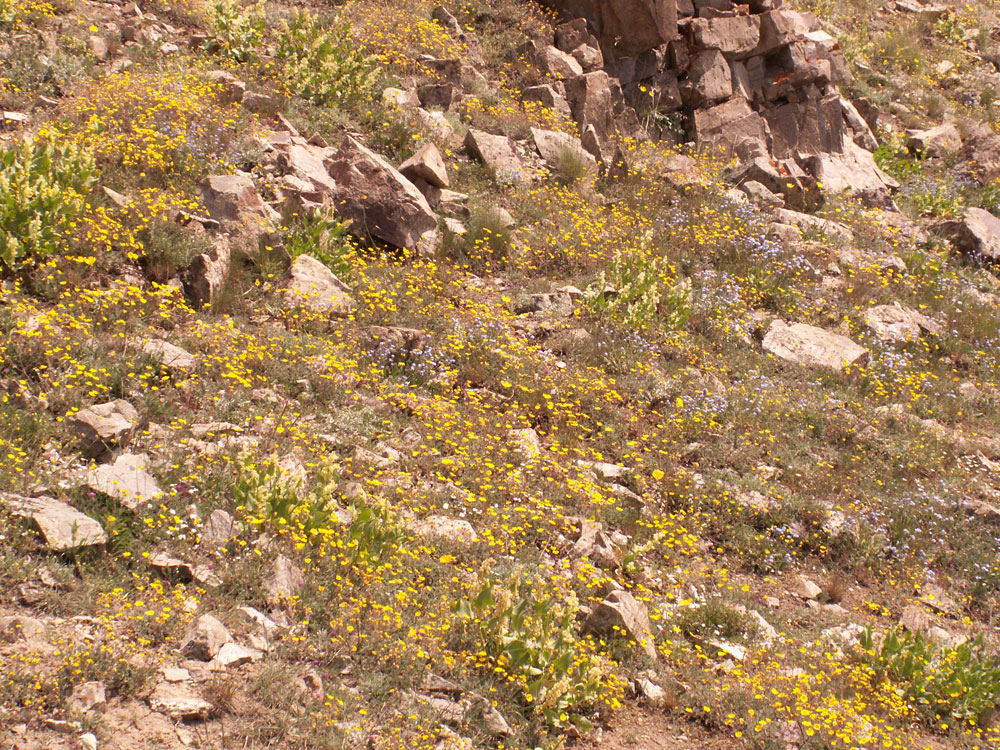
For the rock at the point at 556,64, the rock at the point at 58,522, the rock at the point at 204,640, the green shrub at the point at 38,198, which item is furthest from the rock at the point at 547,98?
the rock at the point at 204,640

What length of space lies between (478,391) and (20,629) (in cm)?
440

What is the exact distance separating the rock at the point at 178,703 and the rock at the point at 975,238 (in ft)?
42.9

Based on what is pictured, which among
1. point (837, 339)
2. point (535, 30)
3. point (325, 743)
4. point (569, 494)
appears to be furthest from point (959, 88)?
point (325, 743)

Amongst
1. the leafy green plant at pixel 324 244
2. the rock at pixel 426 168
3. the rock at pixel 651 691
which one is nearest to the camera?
the rock at pixel 651 691

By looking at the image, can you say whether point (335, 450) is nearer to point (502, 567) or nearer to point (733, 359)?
point (502, 567)

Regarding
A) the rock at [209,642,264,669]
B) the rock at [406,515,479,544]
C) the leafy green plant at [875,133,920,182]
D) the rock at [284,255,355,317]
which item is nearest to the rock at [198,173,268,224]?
the rock at [284,255,355,317]

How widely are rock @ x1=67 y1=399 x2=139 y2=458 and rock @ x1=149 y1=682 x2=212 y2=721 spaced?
180 centimetres

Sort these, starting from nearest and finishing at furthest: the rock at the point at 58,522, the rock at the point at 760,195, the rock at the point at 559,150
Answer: the rock at the point at 58,522
the rock at the point at 559,150
the rock at the point at 760,195

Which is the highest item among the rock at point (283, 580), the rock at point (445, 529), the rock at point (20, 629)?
the rock at point (20, 629)

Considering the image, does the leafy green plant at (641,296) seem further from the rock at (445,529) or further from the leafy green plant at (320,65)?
the leafy green plant at (320,65)

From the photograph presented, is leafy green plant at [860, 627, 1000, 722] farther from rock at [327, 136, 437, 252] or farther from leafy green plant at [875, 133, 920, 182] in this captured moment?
leafy green plant at [875, 133, 920, 182]

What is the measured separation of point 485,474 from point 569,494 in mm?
685

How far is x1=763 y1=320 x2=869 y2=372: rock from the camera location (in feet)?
30.5

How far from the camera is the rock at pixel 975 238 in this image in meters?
12.8
